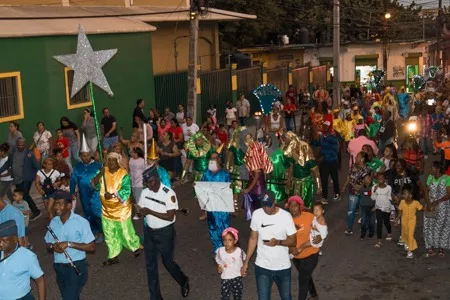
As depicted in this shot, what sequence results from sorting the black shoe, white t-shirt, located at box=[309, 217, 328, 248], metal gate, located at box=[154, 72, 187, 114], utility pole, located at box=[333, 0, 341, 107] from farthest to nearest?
1. utility pole, located at box=[333, 0, 341, 107]
2. metal gate, located at box=[154, 72, 187, 114]
3. the black shoe
4. white t-shirt, located at box=[309, 217, 328, 248]

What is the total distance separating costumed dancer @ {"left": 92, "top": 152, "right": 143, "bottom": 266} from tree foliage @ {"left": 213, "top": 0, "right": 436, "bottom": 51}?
110ft

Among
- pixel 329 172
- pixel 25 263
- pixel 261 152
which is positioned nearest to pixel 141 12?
pixel 329 172

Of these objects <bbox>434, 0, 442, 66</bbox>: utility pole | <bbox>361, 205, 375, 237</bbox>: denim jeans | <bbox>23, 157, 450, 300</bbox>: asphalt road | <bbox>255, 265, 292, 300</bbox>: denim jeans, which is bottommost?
<bbox>23, 157, 450, 300</bbox>: asphalt road

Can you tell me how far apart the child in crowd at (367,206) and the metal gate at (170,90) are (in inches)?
549

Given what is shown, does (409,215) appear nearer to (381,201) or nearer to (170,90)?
(381,201)

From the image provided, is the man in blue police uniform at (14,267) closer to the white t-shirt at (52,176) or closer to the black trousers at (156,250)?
the black trousers at (156,250)

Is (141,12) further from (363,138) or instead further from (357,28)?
(357,28)

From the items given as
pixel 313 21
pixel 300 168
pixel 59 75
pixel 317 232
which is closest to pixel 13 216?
pixel 317 232

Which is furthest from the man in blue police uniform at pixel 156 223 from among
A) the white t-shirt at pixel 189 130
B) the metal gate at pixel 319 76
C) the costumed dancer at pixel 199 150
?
the metal gate at pixel 319 76

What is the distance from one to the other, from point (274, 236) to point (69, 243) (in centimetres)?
207

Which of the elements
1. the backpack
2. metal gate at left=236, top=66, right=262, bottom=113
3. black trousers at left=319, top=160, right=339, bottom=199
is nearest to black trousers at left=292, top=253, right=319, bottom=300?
Answer: the backpack

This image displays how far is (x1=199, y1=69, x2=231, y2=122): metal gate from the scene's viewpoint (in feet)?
93.2

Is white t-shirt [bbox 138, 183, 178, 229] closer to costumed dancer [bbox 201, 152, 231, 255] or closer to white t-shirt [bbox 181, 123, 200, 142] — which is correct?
costumed dancer [bbox 201, 152, 231, 255]

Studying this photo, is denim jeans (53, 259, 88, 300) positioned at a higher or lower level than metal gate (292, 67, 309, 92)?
lower
